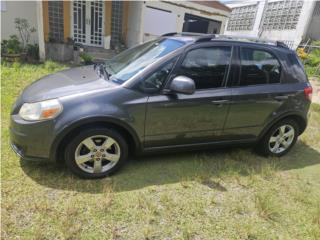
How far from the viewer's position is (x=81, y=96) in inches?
121

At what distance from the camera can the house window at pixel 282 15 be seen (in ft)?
63.1

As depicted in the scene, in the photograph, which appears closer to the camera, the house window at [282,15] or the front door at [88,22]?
the front door at [88,22]

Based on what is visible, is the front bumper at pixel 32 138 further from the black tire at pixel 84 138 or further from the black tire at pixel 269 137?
the black tire at pixel 269 137

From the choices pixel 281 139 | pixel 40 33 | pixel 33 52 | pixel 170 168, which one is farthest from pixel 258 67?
pixel 33 52

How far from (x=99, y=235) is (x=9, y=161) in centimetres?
169

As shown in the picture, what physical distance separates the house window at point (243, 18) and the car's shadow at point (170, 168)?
73.8 feet

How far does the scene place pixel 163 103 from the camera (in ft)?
10.8

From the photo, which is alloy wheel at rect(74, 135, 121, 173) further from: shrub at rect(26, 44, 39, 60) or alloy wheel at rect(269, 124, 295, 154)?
shrub at rect(26, 44, 39, 60)

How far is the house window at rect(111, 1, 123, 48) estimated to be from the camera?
12672 mm

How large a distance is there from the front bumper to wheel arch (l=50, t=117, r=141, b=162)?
0.07 metres

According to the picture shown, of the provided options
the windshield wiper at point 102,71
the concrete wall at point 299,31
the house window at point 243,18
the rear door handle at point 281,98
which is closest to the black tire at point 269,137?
the rear door handle at point 281,98

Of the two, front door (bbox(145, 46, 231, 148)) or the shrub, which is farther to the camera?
the shrub

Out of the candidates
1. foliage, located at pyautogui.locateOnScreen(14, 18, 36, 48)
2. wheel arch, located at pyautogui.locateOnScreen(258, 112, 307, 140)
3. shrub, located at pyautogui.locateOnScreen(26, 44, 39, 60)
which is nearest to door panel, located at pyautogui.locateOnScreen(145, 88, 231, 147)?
wheel arch, located at pyautogui.locateOnScreen(258, 112, 307, 140)

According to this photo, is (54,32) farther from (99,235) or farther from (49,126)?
(99,235)
